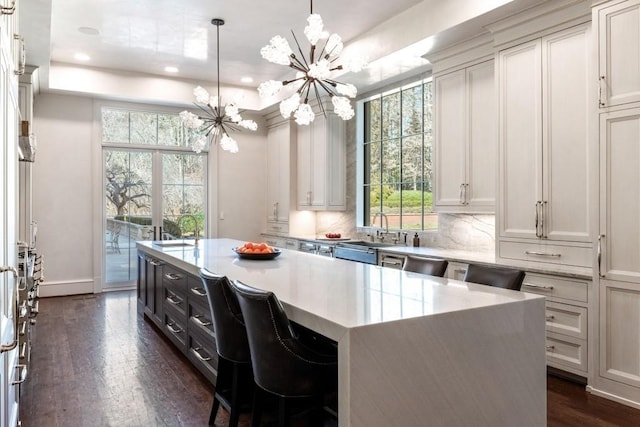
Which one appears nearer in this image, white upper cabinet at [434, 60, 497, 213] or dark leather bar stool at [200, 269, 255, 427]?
dark leather bar stool at [200, 269, 255, 427]

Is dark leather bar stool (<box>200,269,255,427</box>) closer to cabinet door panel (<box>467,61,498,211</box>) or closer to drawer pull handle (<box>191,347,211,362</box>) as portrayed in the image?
drawer pull handle (<box>191,347,211,362</box>)

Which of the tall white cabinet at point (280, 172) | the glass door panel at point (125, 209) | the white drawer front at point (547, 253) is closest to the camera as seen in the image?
the white drawer front at point (547, 253)

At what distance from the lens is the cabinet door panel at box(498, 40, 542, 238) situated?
358 centimetres

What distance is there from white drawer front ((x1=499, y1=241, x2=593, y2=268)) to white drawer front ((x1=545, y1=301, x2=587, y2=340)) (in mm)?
309

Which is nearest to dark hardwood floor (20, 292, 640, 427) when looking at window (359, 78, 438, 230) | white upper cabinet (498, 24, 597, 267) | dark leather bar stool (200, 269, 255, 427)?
dark leather bar stool (200, 269, 255, 427)

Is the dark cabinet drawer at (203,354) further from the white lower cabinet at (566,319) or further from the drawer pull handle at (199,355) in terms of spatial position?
the white lower cabinet at (566,319)

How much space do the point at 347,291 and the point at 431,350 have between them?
591mm

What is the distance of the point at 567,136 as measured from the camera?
338 centimetres

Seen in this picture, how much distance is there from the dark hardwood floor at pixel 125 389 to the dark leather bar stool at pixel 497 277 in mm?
874

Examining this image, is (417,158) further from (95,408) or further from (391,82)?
(95,408)

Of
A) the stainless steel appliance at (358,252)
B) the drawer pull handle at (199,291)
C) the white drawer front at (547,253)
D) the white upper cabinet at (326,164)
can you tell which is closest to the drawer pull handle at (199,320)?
the drawer pull handle at (199,291)

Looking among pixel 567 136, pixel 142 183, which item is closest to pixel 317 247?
pixel 142 183

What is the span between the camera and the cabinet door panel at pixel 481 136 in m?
4.13

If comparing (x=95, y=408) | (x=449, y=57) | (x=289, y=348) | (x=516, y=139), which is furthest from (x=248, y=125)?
(x=289, y=348)
